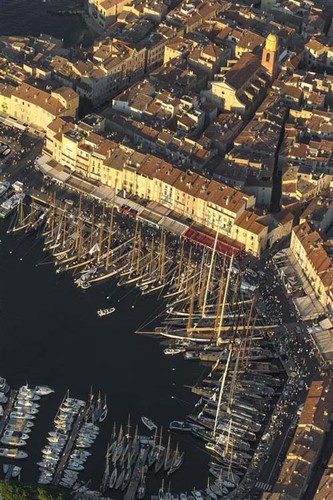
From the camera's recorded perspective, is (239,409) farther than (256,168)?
No

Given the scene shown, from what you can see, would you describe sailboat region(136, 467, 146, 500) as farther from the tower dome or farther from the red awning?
the tower dome

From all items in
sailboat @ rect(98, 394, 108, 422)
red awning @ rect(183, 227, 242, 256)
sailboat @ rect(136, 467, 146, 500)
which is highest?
red awning @ rect(183, 227, 242, 256)

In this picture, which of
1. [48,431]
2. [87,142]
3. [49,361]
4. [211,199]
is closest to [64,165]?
[87,142]

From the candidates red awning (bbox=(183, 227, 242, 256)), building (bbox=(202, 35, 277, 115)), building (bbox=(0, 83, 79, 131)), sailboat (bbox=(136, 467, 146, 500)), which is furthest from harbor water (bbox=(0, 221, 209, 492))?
building (bbox=(202, 35, 277, 115))

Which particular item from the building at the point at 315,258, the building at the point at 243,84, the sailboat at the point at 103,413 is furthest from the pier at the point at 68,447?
the building at the point at 243,84

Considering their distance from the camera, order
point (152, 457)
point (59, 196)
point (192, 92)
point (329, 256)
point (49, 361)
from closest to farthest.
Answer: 1. point (152, 457)
2. point (49, 361)
3. point (329, 256)
4. point (59, 196)
5. point (192, 92)

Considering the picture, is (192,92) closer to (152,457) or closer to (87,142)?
(87,142)
